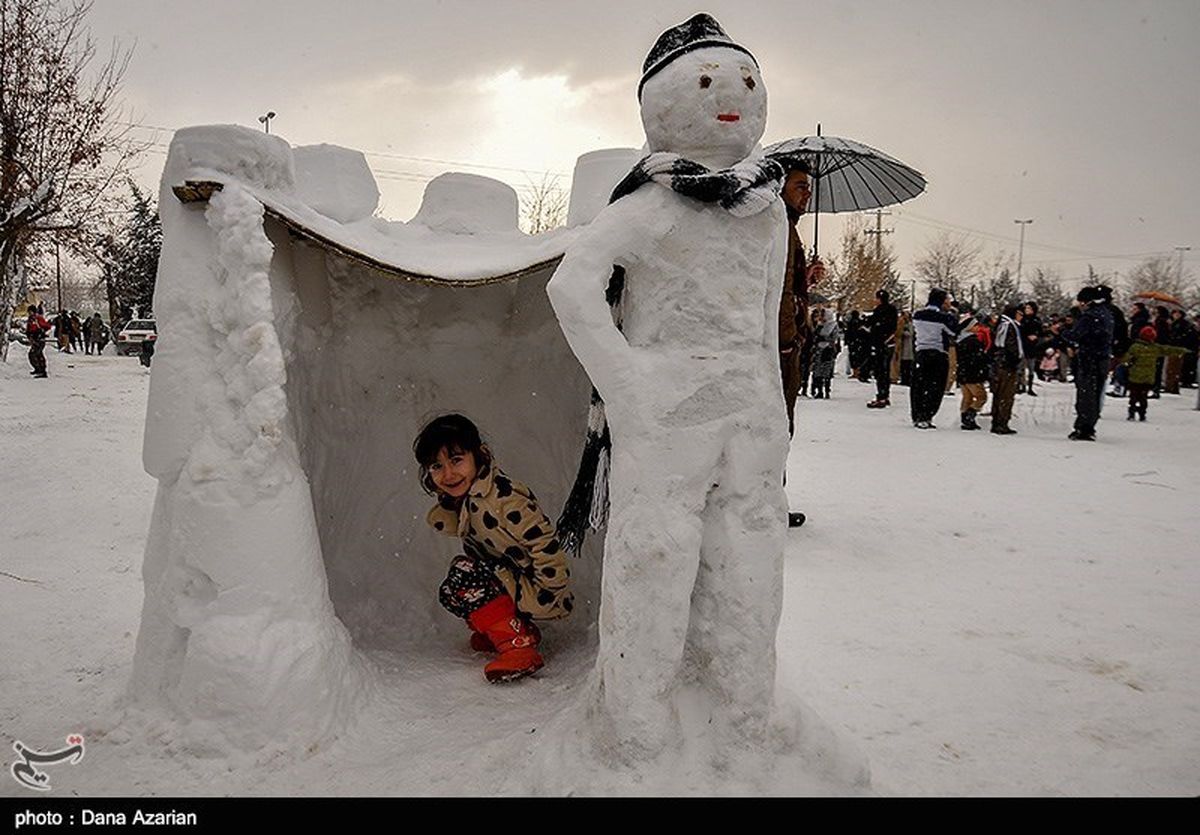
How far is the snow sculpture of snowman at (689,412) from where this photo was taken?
2.51 m

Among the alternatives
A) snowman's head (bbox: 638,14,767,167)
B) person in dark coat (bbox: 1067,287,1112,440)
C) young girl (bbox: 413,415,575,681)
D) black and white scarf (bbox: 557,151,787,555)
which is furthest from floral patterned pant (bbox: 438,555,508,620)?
person in dark coat (bbox: 1067,287,1112,440)

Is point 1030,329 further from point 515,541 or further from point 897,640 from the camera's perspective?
point 515,541

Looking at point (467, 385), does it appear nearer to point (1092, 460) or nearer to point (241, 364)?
point (241, 364)

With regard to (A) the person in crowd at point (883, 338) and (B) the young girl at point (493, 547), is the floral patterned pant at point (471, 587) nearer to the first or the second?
(B) the young girl at point (493, 547)

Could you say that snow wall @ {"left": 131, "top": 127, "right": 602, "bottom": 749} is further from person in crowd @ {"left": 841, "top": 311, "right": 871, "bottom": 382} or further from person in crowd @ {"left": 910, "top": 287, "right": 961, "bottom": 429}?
person in crowd @ {"left": 841, "top": 311, "right": 871, "bottom": 382}

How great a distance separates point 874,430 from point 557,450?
763 centimetres

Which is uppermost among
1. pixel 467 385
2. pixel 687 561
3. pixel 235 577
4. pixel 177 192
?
pixel 177 192

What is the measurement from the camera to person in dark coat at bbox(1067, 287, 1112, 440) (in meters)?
9.21

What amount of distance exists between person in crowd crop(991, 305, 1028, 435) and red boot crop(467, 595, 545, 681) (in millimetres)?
8243

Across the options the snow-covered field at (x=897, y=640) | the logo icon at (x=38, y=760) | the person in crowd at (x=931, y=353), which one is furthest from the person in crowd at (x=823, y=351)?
the logo icon at (x=38, y=760)

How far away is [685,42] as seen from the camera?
268 cm

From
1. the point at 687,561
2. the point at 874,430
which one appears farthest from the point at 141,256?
the point at 687,561

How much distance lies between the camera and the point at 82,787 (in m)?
2.62

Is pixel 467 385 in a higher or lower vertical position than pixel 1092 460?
higher
